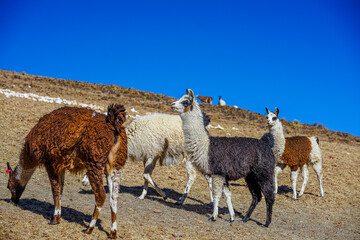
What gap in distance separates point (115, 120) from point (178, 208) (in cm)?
400

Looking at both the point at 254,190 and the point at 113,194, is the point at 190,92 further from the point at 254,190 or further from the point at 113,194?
the point at 113,194

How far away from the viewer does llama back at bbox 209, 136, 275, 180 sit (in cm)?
724

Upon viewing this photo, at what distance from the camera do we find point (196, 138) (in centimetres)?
747

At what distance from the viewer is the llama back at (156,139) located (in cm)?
908

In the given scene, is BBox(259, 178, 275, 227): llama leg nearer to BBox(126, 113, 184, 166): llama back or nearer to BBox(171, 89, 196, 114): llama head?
BBox(171, 89, 196, 114): llama head

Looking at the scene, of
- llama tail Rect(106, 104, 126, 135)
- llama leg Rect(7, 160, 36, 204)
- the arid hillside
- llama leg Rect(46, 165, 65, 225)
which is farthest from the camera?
llama leg Rect(7, 160, 36, 204)

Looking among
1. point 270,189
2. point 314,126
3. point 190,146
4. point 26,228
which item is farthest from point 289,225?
point 314,126

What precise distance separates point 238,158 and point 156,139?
271 cm

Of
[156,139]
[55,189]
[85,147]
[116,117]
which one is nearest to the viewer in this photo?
[85,147]

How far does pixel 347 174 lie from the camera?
14.4 m

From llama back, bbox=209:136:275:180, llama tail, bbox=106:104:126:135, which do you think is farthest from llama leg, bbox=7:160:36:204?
llama back, bbox=209:136:275:180

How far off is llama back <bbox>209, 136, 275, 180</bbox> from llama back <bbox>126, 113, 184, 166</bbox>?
1965mm

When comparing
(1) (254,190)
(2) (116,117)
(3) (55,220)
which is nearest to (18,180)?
(3) (55,220)

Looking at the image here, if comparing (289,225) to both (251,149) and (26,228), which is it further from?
(26,228)
